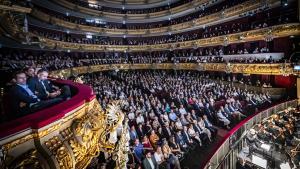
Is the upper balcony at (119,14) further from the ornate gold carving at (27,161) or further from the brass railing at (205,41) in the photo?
the ornate gold carving at (27,161)

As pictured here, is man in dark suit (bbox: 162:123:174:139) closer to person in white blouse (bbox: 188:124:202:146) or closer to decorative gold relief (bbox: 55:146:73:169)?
person in white blouse (bbox: 188:124:202:146)

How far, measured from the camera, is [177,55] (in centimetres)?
3086

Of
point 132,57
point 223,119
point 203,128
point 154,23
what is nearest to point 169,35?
point 154,23

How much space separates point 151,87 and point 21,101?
15103 millimetres

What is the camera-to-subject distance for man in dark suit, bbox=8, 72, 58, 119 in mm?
2199

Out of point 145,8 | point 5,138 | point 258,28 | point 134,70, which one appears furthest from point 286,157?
point 145,8

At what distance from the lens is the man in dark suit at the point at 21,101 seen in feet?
7.22

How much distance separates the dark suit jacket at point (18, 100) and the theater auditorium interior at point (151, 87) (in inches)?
0.4

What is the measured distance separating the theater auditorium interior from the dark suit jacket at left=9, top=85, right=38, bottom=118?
0.04 ft

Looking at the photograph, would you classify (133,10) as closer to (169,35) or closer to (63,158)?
(169,35)

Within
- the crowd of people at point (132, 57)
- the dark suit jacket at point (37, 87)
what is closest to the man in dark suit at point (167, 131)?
the dark suit jacket at point (37, 87)

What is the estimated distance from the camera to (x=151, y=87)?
17344 millimetres

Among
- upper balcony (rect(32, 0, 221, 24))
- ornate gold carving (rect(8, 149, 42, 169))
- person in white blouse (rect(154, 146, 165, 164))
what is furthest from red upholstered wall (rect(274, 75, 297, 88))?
ornate gold carving (rect(8, 149, 42, 169))

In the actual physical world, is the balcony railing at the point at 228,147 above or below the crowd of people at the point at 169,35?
below
